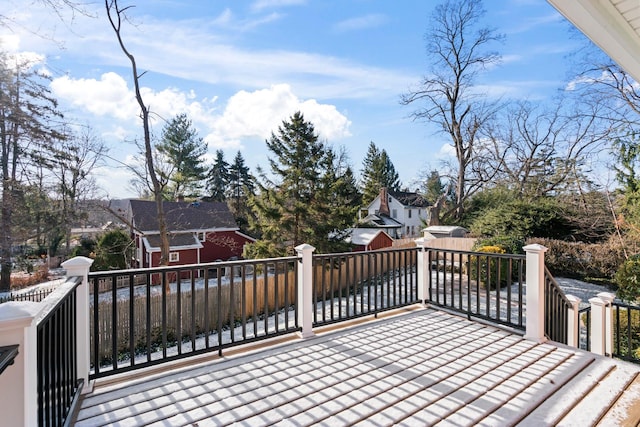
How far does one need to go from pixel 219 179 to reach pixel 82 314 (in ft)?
92.4

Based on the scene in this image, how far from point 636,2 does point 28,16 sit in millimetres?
4948

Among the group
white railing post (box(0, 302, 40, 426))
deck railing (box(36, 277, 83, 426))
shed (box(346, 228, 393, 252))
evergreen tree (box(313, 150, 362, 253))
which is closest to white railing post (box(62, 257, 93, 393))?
deck railing (box(36, 277, 83, 426))

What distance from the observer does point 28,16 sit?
3.38m

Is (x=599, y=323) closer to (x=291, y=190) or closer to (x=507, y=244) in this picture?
(x=507, y=244)

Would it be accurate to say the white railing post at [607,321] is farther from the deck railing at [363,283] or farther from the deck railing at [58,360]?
the deck railing at [58,360]

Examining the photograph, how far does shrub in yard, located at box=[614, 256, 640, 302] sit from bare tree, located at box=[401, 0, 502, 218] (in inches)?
508

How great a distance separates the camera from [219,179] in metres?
29.3

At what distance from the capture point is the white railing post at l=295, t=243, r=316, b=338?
3492 mm

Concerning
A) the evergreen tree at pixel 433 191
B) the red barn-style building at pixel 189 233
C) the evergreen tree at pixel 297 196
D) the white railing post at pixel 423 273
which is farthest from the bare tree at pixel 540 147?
the red barn-style building at pixel 189 233

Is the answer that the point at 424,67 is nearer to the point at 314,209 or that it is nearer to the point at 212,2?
the point at 314,209

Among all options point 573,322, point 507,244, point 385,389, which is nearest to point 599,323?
point 573,322

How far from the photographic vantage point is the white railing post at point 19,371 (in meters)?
1.11

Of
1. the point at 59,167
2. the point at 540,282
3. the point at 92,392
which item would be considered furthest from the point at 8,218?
the point at 540,282

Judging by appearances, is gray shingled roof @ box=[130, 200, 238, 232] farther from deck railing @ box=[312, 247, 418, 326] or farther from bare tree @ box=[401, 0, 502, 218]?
deck railing @ box=[312, 247, 418, 326]
